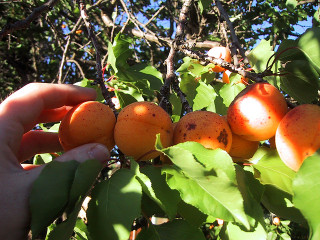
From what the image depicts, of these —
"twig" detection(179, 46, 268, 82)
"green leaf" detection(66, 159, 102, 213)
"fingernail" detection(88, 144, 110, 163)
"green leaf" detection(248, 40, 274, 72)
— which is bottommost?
"fingernail" detection(88, 144, 110, 163)

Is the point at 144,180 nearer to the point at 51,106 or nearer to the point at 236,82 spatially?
the point at 51,106

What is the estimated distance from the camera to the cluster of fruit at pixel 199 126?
2.25 ft

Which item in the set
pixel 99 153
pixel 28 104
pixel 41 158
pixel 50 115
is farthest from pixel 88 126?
pixel 41 158

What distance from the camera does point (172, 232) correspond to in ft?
2.29

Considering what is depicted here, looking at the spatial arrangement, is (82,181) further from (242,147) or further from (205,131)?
(242,147)

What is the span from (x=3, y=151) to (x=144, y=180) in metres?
0.38

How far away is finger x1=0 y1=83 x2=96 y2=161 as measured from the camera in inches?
29.7

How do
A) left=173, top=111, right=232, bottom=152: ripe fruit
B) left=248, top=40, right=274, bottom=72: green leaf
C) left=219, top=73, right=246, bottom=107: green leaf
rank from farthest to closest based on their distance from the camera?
left=219, top=73, right=246, bottom=107: green leaf → left=248, top=40, right=274, bottom=72: green leaf → left=173, top=111, right=232, bottom=152: ripe fruit

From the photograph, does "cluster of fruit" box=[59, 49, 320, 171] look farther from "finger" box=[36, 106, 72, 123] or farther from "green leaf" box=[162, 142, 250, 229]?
"finger" box=[36, 106, 72, 123]

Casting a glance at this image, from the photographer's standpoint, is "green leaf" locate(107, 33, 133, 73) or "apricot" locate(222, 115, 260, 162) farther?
"green leaf" locate(107, 33, 133, 73)

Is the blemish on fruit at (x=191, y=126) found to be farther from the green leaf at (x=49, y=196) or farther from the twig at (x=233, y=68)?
the green leaf at (x=49, y=196)

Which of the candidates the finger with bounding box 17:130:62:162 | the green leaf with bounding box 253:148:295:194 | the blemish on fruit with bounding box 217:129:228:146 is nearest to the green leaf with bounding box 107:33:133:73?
the finger with bounding box 17:130:62:162

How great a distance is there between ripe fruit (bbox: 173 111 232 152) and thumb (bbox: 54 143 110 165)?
0.68 feet

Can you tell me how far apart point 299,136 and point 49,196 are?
22.0 inches
